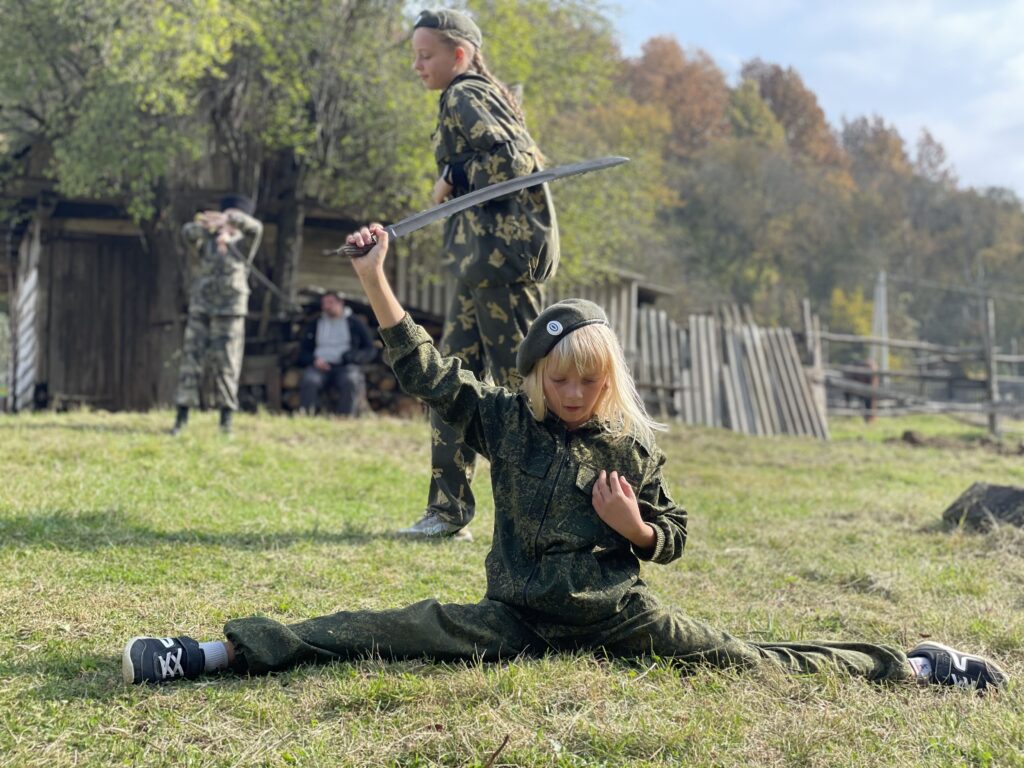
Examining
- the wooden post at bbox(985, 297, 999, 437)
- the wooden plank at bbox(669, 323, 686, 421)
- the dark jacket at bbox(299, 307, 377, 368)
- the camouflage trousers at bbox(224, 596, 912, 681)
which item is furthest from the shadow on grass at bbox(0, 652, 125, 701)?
the wooden post at bbox(985, 297, 999, 437)

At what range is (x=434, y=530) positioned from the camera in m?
4.81

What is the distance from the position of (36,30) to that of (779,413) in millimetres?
11509

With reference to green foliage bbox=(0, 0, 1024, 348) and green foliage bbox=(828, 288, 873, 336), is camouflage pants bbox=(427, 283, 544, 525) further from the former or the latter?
green foliage bbox=(828, 288, 873, 336)

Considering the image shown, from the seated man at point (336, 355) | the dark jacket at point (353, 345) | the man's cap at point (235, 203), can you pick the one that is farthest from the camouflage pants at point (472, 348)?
the dark jacket at point (353, 345)

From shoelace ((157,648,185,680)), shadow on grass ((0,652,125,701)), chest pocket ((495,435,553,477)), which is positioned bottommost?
shadow on grass ((0,652,125,701))

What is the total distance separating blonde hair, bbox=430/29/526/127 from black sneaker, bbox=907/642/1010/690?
3.00 m

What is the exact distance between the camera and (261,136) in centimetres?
1344

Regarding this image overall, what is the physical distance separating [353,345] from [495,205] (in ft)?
26.5

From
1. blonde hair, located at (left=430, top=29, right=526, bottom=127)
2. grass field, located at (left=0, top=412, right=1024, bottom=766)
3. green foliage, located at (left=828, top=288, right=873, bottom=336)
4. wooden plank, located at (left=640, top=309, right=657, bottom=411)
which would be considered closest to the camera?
grass field, located at (left=0, top=412, right=1024, bottom=766)

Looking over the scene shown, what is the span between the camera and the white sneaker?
4.81 metres

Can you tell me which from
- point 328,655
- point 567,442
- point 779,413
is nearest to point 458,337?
point 567,442

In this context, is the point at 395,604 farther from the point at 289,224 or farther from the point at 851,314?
the point at 851,314

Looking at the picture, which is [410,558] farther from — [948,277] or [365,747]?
[948,277]

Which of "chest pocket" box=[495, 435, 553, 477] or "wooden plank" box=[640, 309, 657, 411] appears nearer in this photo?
"chest pocket" box=[495, 435, 553, 477]
